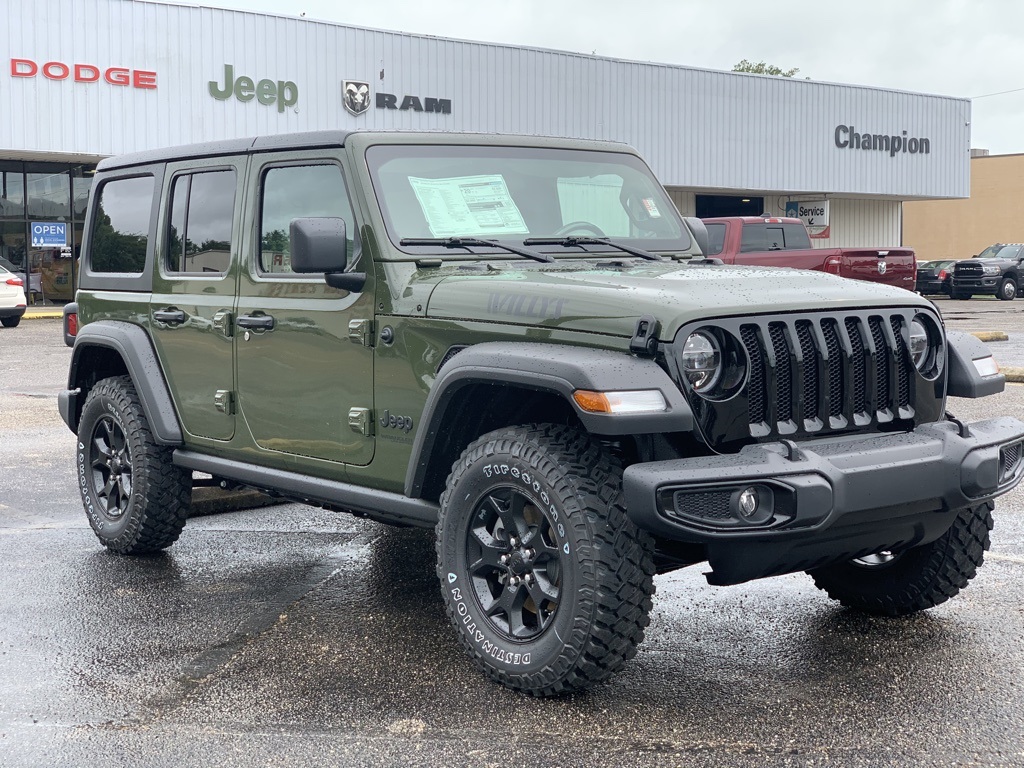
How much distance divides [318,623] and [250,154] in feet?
6.71

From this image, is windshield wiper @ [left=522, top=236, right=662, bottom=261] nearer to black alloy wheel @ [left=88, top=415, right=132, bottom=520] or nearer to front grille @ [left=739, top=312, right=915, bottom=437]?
front grille @ [left=739, top=312, right=915, bottom=437]

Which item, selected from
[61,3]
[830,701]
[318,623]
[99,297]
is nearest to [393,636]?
[318,623]

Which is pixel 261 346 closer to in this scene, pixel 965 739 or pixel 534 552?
pixel 534 552

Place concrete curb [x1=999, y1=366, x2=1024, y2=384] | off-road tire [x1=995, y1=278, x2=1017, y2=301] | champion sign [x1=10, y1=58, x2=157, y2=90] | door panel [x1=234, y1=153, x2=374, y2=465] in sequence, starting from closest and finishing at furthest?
door panel [x1=234, y1=153, x2=374, y2=465] → concrete curb [x1=999, y1=366, x2=1024, y2=384] → champion sign [x1=10, y1=58, x2=157, y2=90] → off-road tire [x1=995, y1=278, x2=1017, y2=301]

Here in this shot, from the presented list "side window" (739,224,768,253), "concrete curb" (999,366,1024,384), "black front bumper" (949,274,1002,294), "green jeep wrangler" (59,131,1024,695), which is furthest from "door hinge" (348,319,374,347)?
"black front bumper" (949,274,1002,294)

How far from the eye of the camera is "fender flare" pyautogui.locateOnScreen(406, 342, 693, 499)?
3.73 metres

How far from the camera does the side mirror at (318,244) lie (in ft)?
14.8

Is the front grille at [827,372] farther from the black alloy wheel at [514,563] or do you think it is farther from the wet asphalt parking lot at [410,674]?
the wet asphalt parking lot at [410,674]

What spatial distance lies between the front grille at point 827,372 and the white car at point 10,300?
71.8 ft

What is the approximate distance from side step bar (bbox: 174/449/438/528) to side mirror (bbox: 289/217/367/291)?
34.7 inches

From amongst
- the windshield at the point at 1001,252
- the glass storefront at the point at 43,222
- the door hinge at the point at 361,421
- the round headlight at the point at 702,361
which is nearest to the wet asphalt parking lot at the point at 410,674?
the door hinge at the point at 361,421

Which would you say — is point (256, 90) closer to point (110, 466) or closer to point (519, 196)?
point (110, 466)

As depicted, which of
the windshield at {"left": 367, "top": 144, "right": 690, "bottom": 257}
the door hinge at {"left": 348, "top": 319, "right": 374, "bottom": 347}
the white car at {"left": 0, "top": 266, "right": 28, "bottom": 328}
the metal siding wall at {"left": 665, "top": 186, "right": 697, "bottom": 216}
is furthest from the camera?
the metal siding wall at {"left": 665, "top": 186, "right": 697, "bottom": 216}

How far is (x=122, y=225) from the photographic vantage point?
21.0 ft
